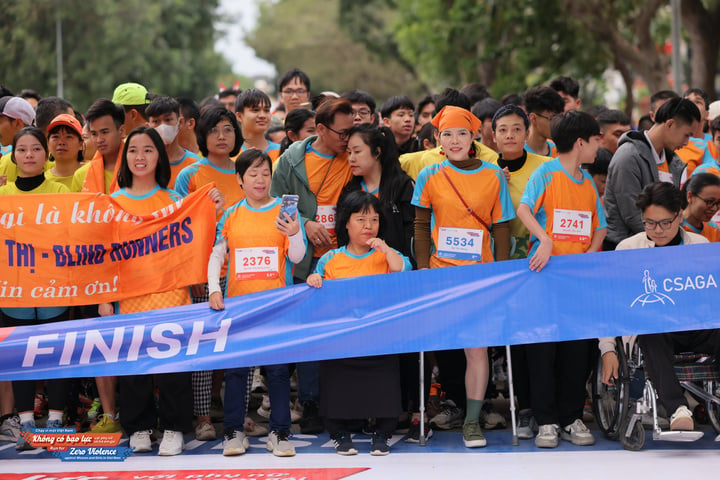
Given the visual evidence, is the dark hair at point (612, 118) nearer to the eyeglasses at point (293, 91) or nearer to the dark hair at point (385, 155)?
the eyeglasses at point (293, 91)

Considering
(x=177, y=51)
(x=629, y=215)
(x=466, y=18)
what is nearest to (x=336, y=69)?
(x=177, y=51)

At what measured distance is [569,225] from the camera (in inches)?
256

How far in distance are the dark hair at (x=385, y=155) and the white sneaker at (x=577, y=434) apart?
1871mm

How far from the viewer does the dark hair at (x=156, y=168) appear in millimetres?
6625

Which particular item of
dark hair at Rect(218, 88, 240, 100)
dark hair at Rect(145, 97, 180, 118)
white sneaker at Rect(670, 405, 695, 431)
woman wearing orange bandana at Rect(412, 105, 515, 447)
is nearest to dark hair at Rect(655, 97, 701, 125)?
woman wearing orange bandana at Rect(412, 105, 515, 447)

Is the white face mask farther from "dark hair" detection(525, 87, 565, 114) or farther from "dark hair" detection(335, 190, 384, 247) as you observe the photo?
"dark hair" detection(525, 87, 565, 114)

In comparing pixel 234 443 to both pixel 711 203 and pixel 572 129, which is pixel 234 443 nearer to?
pixel 572 129

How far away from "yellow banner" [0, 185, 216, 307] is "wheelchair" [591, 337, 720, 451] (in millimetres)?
2721

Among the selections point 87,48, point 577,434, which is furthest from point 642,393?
point 87,48

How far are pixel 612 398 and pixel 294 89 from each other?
414cm

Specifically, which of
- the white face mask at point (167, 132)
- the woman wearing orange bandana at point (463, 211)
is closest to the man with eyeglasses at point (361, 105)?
the woman wearing orange bandana at point (463, 211)

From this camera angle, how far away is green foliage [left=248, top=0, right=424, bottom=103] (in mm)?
39184

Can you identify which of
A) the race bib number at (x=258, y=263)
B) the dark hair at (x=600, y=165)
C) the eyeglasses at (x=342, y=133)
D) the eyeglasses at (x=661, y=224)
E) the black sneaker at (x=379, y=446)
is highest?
the eyeglasses at (x=342, y=133)

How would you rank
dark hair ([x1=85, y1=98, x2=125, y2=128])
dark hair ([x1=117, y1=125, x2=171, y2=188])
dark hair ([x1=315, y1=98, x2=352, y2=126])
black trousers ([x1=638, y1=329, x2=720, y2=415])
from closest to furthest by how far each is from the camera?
1. black trousers ([x1=638, y1=329, x2=720, y2=415])
2. dark hair ([x1=117, y1=125, x2=171, y2=188])
3. dark hair ([x1=315, y1=98, x2=352, y2=126])
4. dark hair ([x1=85, y1=98, x2=125, y2=128])
